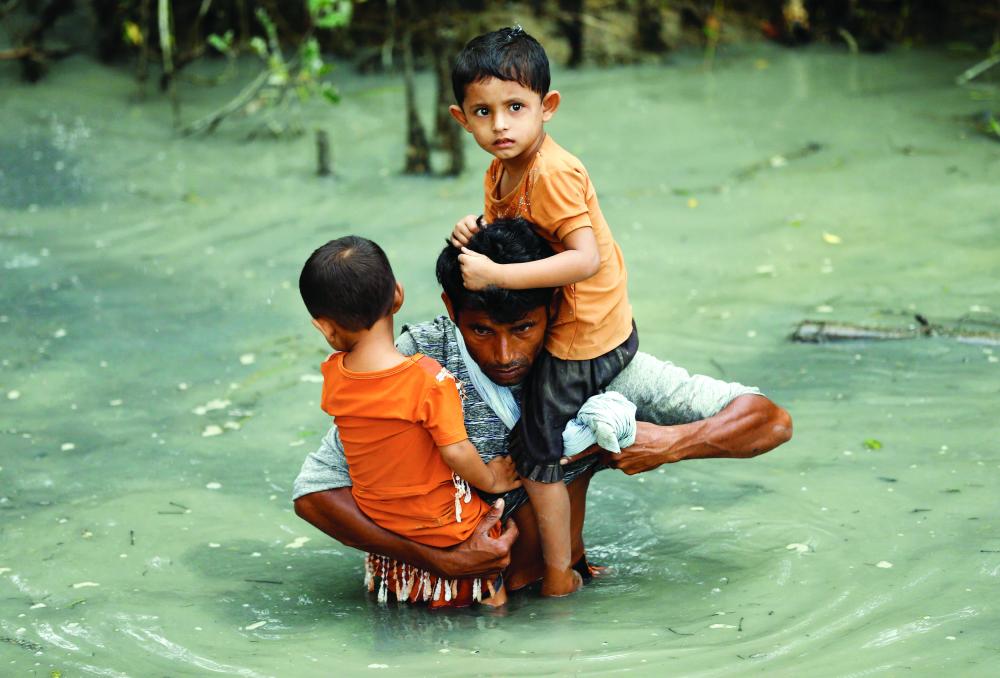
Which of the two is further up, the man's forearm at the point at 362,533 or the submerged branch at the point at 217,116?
the man's forearm at the point at 362,533

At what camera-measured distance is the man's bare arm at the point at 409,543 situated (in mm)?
3377

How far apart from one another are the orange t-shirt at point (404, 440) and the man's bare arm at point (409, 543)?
0.08 feet

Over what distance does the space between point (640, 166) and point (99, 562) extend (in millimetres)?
5004

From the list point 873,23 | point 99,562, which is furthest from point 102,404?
point 873,23

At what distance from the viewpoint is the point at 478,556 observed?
338 cm

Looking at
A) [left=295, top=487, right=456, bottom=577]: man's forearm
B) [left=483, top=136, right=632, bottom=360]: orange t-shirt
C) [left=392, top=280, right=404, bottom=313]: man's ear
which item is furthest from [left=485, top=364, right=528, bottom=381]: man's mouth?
[left=295, top=487, right=456, bottom=577]: man's forearm

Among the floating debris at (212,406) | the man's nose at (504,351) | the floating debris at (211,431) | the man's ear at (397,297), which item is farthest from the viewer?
the floating debris at (212,406)

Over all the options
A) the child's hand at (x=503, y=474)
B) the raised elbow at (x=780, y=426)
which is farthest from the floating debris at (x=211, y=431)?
the raised elbow at (x=780, y=426)

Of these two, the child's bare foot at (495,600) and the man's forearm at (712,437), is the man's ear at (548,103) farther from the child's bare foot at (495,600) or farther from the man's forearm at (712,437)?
the child's bare foot at (495,600)

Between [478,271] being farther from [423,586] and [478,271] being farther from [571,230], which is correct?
[423,586]

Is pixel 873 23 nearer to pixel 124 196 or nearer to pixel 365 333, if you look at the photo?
pixel 124 196

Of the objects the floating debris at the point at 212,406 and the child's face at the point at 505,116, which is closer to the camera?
the child's face at the point at 505,116

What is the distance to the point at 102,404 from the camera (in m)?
4.95

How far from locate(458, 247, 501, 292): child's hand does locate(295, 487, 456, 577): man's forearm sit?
73 cm
